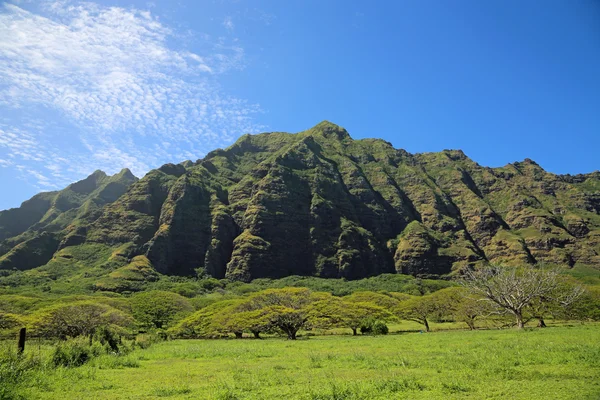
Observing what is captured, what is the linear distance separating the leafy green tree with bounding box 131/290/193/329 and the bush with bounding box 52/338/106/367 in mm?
54551

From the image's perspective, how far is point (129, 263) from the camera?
645ft

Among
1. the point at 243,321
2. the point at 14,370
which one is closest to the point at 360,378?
the point at 14,370

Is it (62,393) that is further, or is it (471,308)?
(471,308)

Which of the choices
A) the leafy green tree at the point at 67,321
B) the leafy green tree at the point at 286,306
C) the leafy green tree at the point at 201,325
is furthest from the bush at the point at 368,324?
the leafy green tree at the point at 67,321

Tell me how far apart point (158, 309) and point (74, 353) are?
61.3m

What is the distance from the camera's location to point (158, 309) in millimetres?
84250

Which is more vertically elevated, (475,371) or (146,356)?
(475,371)

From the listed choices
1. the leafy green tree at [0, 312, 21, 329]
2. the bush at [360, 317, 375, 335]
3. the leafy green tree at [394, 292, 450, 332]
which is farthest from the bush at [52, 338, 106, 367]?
the leafy green tree at [394, 292, 450, 332]

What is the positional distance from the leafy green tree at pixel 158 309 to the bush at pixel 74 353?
5455 cm

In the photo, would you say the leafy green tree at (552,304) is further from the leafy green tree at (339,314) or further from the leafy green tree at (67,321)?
the leafy green tree at (67,321)

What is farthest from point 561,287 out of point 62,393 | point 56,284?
point 56,284

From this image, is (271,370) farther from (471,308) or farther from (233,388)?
(471,308)

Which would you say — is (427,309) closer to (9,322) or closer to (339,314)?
(339,314)

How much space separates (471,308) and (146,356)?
5086 centimetres
